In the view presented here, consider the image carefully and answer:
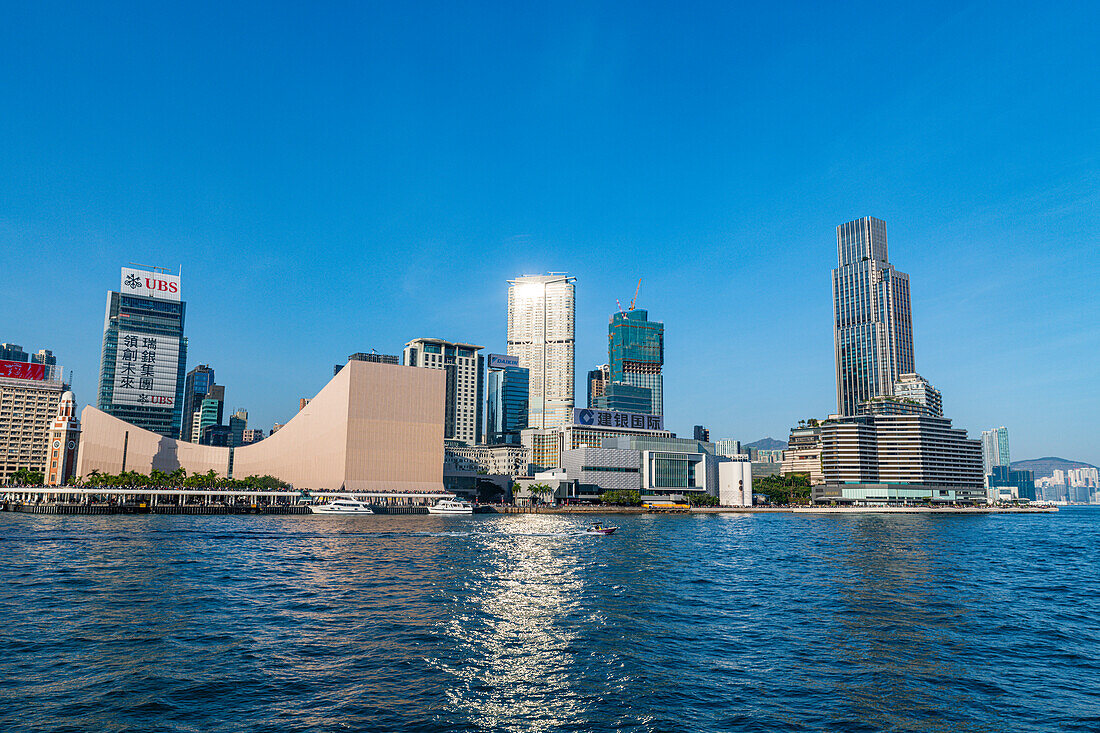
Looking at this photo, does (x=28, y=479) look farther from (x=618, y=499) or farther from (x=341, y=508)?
(x=618, y=499)

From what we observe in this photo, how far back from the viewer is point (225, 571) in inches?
1882

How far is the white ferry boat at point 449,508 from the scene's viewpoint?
14650 cm

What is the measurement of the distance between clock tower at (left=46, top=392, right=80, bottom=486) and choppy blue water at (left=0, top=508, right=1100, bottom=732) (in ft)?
367

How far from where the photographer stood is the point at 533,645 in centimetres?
2825

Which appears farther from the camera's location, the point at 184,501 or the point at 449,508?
the point at 449,508

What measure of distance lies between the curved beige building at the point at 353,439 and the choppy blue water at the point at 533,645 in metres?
101

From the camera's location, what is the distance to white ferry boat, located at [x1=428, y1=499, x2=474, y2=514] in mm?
146500

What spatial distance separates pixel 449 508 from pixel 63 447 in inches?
3302

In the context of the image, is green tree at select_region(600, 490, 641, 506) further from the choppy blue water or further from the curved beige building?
the choppy blue water

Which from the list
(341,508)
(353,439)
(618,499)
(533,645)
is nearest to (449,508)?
(341,508)

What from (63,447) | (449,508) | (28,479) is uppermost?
(63,447)

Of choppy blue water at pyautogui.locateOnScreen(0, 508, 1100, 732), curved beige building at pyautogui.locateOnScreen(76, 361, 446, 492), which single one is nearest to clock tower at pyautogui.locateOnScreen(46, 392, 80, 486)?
curved beige building at pyautogui.locateOnScreen(76, 361, 446, 492)

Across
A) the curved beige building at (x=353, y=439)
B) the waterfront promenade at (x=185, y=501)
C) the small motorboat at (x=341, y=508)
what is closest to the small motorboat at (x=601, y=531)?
the small motorboat at (x=341, y=508)

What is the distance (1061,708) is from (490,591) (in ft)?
88.7
